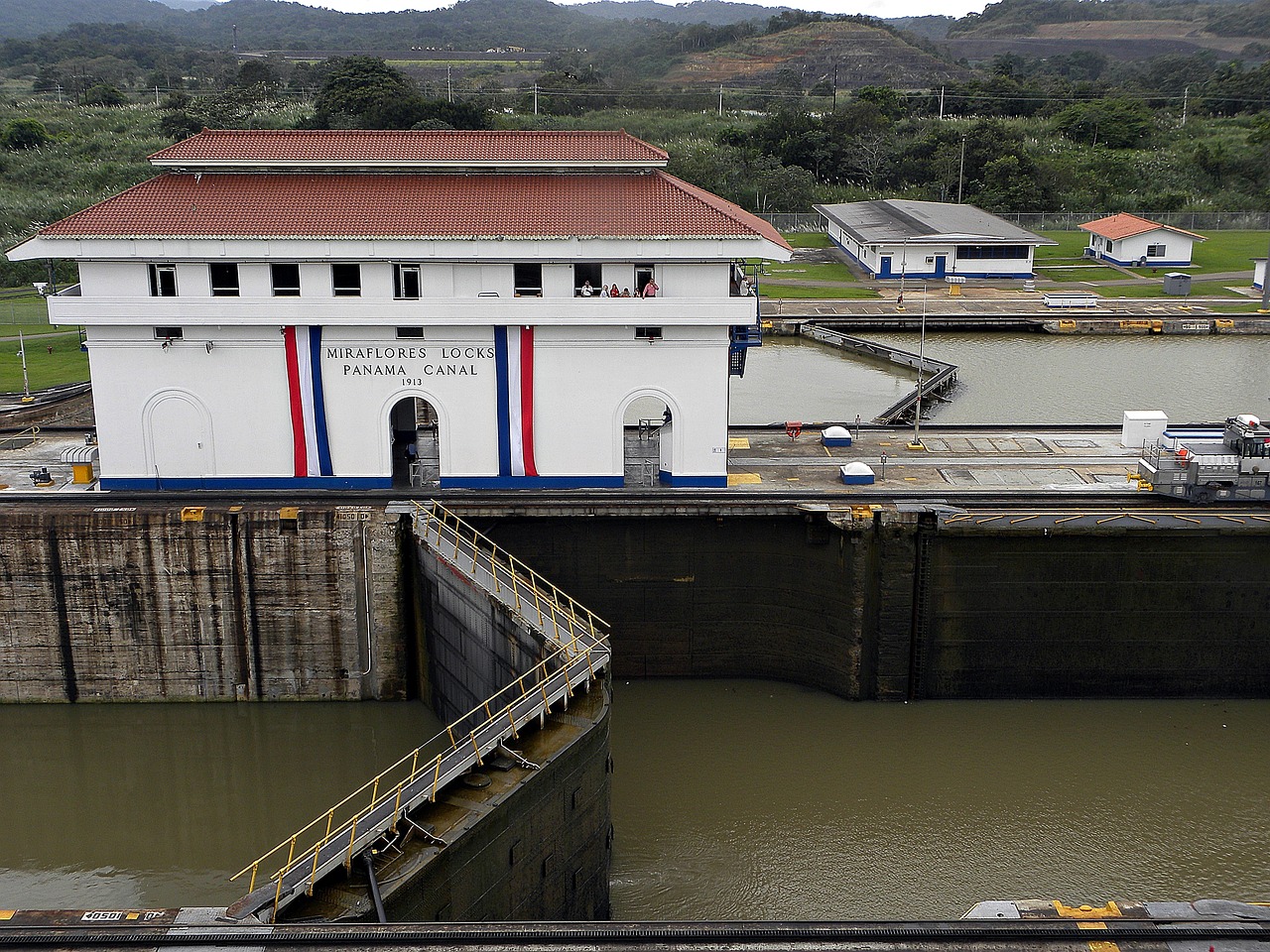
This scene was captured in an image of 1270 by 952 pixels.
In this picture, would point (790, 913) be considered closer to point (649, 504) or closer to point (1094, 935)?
point (1094, 935)

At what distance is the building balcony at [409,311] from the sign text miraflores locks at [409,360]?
637 millimetres

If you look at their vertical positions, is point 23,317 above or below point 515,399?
below

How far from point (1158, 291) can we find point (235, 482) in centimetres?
5165

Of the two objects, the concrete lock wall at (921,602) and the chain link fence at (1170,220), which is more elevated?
the chain link fence at (1170,220)

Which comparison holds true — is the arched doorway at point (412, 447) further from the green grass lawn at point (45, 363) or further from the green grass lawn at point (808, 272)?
the green grass lawn at point (808, 272)

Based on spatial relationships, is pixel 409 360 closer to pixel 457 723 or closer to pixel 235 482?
pixel 235 482

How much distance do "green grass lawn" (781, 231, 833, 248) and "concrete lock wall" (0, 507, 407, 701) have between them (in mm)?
56259

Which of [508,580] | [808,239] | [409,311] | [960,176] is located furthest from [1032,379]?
[960,176]

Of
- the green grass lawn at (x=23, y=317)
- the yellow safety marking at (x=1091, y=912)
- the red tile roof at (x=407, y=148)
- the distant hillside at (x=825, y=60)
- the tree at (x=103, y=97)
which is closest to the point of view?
the yellow safety marking at (x=1091, y=912)

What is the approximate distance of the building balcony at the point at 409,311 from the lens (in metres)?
25.9

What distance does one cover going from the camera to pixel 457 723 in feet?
65.0

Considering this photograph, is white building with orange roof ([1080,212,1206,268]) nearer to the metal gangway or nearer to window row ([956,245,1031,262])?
window row ([956,245,1031,262])

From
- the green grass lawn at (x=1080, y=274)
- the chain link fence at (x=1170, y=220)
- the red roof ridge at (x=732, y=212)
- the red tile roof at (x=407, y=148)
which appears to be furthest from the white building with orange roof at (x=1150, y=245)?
the red tile roof at (x=407, y=148)

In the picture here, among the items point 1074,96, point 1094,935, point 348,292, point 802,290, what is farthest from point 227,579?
point 1074,96
